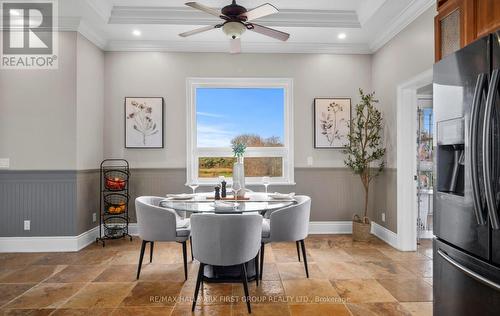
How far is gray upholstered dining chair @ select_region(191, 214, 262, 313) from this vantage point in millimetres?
2221

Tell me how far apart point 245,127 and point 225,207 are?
2.23 m

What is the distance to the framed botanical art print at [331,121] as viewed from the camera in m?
4.50

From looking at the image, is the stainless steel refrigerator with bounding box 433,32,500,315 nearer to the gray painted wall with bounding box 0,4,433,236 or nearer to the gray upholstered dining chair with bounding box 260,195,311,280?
the gray upholstered dining chair with bounding box 260,195,311,280

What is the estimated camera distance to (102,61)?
14.4 feet

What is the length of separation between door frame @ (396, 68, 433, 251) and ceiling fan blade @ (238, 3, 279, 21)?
2105 mm

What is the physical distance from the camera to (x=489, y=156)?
138 cm

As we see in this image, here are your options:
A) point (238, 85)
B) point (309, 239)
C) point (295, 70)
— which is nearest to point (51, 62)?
point (238, 85)

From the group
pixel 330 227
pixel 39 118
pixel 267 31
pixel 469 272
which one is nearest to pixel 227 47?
pixel 267 31

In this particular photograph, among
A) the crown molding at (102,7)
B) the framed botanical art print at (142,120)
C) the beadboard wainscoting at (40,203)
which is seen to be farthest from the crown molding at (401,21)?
the beadboard wainscoting at (40,203)

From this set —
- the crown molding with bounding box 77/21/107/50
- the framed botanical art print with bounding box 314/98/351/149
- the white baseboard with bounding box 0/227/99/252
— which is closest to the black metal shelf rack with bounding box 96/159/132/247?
the white baseboard with bounding box 0/227/99/252

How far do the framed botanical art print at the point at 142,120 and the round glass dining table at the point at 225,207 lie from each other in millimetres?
1675

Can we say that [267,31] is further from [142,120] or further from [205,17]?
[142,120]

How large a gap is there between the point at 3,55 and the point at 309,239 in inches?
185

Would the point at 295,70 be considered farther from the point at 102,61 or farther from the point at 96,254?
the point at 96,254
